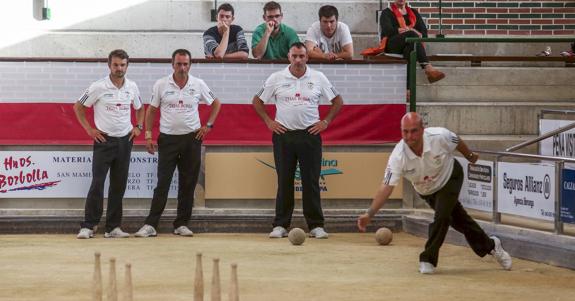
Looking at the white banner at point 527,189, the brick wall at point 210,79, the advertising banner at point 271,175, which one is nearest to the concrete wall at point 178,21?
the brick wall at point 210,79

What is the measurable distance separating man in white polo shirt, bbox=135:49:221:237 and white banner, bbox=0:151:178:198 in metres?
0.64

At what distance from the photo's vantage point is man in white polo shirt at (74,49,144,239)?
51.4 feet

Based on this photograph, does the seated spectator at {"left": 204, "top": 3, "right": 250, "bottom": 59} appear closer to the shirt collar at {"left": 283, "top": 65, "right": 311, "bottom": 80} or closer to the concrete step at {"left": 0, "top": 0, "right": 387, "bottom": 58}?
the shirt collar at {"left": 283, "top": 65, "right": 311, "bottom": 80}

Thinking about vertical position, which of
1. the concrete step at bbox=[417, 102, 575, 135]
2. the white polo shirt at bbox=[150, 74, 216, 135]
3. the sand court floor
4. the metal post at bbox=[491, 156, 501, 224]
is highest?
the white polo shirt at bbox=[150, 74, 216, 135]

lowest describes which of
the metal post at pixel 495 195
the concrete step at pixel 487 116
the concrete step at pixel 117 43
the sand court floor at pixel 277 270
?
the sand court floor at pixel 277 270

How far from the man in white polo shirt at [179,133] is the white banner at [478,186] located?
3.20m

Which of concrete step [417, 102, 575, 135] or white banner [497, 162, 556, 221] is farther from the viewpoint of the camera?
concrete step [417, 102, 575, 135]

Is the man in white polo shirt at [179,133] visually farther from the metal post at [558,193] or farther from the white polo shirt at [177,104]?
the metal post at [558,193]

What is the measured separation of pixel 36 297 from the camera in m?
10.9

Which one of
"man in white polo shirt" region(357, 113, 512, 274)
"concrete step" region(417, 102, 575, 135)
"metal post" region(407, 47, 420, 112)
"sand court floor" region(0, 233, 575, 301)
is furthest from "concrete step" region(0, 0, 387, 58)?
"man in white polo shirt" region(357, 113, 512, 274)

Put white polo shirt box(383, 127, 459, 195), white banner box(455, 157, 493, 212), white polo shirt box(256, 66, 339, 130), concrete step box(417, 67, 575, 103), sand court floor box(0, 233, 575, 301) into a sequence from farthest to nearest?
concrete step box(417, 67, 575, 103) < white polo shirt box(256, 66, 339, 130) < white banner box(455, 157, 493, 212) < white polo shirt box(383, 127, 459, 195) < sand court floor box(0, 233, 575, 301)

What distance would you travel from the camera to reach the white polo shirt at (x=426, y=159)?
12.4 metres

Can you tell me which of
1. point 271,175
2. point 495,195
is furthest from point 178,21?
point 495,195

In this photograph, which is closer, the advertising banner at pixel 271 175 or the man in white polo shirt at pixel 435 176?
the man in white polo shirt at pixel 435 176
